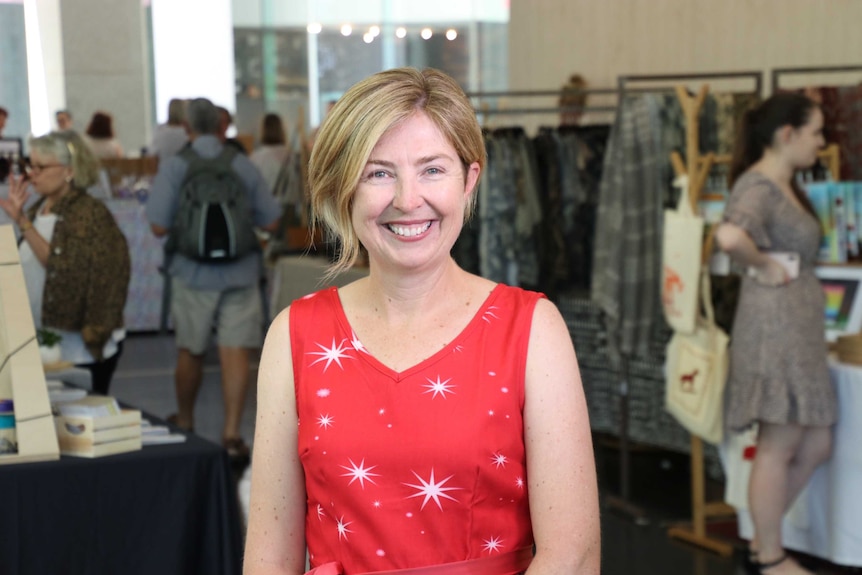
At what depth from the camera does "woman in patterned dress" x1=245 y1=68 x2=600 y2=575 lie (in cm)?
150

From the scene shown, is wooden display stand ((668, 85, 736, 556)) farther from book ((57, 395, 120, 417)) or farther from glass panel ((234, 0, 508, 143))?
glass panel ((234, 0, 508, 143))

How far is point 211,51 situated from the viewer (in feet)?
29.6

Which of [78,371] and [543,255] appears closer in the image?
[78,371]

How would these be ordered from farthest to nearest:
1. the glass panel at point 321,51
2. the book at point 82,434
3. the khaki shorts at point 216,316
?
the glass panel at point 321,51
the khaki shorts at point 216,316
the book at point 82,434

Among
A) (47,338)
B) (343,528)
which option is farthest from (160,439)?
(343,528)

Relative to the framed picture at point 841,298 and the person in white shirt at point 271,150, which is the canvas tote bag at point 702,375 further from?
the person in white shirt at point 271,150

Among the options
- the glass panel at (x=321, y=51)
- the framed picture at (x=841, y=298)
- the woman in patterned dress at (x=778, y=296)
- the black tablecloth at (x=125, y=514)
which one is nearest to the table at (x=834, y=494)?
the woman in patterned dress at (x=778, y=296)

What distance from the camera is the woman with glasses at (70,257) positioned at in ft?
13.9

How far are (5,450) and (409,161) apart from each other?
1.62 metres

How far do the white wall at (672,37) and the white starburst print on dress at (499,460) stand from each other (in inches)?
168

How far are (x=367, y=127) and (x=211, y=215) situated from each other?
3762mm

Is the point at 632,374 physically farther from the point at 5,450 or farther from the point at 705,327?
the point at 5,450

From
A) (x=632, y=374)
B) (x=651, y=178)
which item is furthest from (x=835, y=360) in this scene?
(x=632, y=374)

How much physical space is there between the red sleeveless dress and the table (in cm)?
269
